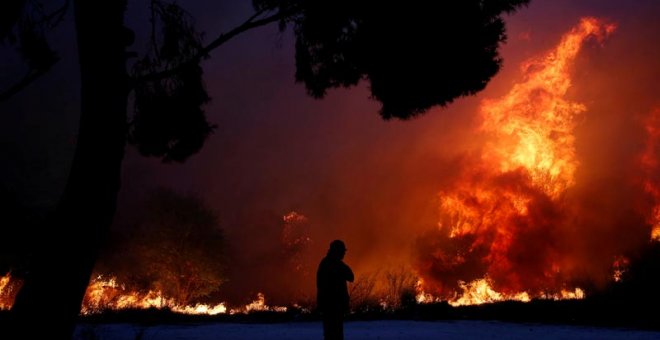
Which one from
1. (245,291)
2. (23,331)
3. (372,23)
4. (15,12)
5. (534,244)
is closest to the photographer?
(23,331)

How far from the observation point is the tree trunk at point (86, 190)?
457cm

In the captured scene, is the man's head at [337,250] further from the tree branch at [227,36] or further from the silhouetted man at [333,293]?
the tree branch at [227,36]

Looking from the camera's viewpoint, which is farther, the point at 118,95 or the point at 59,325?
the point at 118,95

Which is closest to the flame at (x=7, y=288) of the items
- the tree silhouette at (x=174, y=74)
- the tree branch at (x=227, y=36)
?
the tree silhouette at (x=174, y=74)

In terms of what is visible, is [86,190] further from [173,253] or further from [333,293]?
[173,253]

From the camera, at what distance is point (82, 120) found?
5.32m

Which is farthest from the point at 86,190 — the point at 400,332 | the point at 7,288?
the point at 7,288

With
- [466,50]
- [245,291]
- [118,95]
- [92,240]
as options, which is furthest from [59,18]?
[245,291]

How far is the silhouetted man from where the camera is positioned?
21.4 ft

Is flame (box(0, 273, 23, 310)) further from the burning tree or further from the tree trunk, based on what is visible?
the tree trunk

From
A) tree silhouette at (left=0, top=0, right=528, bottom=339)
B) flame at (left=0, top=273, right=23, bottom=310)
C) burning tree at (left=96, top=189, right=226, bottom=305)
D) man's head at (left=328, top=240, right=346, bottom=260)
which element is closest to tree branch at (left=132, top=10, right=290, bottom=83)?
tree silhouette at (left=0, top=0, right=528, bottom=339)

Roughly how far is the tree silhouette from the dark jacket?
9.08ft

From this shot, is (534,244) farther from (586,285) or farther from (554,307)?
(554,307)

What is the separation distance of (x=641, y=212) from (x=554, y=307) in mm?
20478
